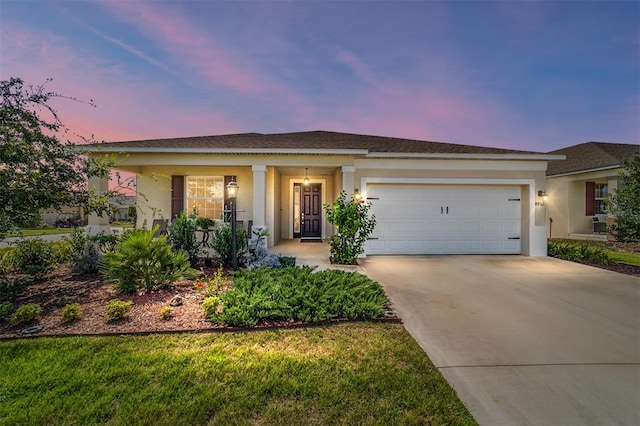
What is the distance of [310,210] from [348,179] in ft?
11.6

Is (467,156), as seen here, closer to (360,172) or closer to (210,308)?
(360,172)

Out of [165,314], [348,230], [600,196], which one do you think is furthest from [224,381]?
[600,196]

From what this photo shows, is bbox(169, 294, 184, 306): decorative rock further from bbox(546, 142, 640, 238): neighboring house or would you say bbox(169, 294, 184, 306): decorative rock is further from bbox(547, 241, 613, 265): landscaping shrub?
bbox(546, 142, 640, 238): neighboring house

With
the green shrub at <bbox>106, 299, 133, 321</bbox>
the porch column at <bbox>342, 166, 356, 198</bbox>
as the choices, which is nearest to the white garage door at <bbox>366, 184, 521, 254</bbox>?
the porch column at <bbox>342, 166, 356, 198</bbox>

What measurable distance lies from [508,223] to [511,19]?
6207 mm

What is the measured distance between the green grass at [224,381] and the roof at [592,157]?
13.7 m

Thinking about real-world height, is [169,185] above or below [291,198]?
above

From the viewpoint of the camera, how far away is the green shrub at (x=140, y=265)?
4293 millimetres

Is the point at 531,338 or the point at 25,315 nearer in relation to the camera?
the point at 531,338

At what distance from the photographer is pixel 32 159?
391 centimetres

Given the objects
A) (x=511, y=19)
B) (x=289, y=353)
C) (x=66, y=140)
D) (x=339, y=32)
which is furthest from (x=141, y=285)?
(x=511, y=19)

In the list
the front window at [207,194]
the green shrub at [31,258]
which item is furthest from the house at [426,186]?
the green shrub at [31,258]

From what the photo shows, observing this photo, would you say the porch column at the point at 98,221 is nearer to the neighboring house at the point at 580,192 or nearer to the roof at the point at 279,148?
the roof at the point at 279,148

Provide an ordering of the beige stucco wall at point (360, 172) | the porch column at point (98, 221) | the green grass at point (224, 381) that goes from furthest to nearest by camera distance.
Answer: the beige stucco wall at point (360, 172)
the porch column at point (98, 221)
the green grass at point (224, 381)
